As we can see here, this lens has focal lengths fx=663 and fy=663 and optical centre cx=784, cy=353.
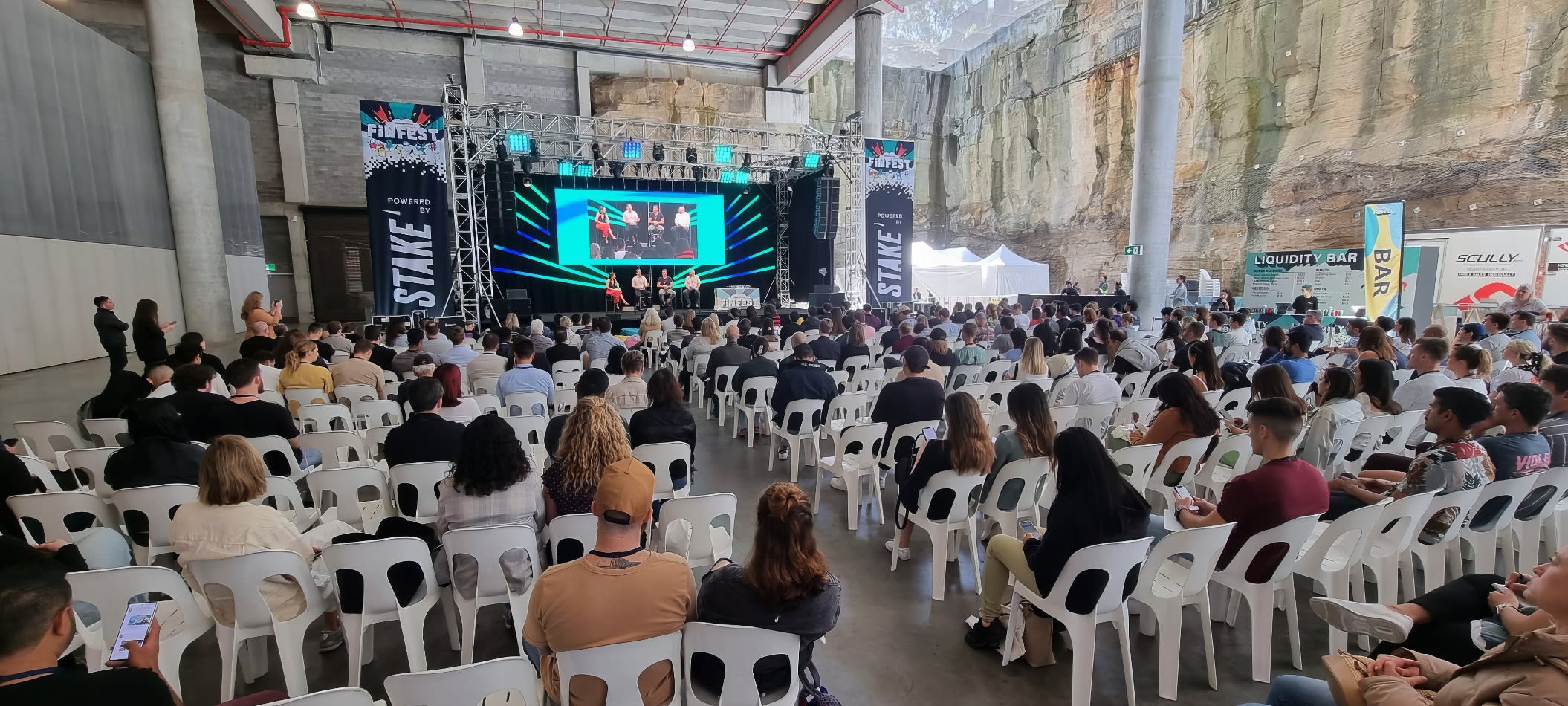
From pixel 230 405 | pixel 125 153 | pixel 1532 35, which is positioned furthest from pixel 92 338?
pixel 1532 35

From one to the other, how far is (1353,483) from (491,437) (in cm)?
378

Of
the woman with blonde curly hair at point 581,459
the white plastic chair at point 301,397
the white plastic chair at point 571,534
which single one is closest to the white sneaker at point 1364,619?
the white plastic chair at point 571,534

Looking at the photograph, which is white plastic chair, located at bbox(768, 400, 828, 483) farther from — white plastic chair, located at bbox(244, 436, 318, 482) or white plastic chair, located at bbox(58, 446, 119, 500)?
white plastic chair, located at bbox(58, 446, 119, 500)

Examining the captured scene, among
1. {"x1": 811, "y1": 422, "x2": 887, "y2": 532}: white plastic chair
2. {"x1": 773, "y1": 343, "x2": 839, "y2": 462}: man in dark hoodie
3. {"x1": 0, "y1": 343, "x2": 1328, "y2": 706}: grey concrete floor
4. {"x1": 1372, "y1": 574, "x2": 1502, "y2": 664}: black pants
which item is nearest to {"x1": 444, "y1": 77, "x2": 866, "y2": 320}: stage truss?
{"x1": 773, "y1": 343, "x2": 839, "y2": 462}: man in dark hoodie

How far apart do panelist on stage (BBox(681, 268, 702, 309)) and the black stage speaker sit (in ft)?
10.1

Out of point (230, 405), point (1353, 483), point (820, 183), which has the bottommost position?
point (1353, 483)

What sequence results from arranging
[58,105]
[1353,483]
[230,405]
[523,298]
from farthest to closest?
[523,298]
[58,105]
[230,405]
[1353,483]

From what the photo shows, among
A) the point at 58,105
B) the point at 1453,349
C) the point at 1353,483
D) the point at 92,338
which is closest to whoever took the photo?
the point at 1353,483

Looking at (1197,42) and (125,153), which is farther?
(1197,42)

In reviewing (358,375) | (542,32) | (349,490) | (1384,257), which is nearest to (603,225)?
(542,32)

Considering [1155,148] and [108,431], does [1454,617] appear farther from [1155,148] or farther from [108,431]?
[1155,148]

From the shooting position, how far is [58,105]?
33.2 ft

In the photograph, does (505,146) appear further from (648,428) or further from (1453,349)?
(1453,349)

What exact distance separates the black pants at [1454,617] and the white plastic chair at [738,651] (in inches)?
71.2
